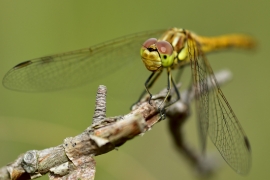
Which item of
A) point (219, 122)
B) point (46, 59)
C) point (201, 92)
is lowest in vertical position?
point (219, 122)

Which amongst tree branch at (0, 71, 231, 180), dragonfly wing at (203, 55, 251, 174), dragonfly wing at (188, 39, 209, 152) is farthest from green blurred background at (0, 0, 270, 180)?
tree branch at (0, 71, 231, 180)

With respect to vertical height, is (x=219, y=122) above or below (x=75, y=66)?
below

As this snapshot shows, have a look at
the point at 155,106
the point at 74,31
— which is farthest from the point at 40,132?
the point at 74,31

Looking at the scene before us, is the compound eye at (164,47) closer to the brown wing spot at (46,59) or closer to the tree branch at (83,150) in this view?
the tree branch at (83,150)

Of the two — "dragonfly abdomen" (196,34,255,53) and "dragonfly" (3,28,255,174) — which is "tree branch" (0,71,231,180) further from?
"dragonfly abdomen" (196,34,255,53)

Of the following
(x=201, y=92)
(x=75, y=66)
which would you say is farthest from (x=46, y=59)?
(x=201, y=92)

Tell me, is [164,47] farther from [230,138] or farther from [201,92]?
[230,138]

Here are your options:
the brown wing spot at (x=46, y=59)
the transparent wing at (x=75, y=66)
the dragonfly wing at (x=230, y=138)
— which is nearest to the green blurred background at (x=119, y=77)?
the transparent wing at (x=75, y=66)

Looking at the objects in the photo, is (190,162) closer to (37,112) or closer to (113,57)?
(113,57)
